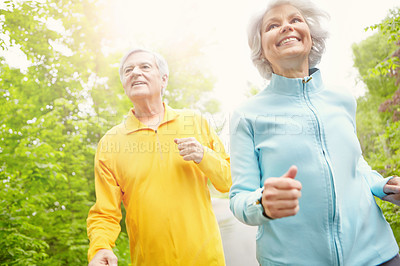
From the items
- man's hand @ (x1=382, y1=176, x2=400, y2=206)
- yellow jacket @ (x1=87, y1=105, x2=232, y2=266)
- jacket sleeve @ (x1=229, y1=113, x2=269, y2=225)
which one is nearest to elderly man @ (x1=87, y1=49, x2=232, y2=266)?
yellow jacket @ (x1=87, y1=105, x2=232, y2=266)

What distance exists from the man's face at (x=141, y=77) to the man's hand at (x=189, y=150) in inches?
20.0

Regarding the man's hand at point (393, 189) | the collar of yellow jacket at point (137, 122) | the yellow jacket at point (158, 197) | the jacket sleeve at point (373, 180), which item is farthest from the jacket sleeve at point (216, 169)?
the man's hand at point (393, 189)

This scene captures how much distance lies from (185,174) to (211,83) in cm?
664

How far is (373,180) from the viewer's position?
1.38 m

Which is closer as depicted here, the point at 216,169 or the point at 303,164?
the point at 303,164

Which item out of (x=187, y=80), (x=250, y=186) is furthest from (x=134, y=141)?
(x=187, y=80)

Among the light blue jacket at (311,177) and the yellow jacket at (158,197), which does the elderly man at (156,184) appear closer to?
the yellow jacket at (158,197)

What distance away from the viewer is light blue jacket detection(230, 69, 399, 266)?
119 centimetres

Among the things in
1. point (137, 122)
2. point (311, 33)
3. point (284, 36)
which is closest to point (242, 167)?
point (284, 36)

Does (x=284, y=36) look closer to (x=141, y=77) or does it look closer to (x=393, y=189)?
(x=393, y=189)

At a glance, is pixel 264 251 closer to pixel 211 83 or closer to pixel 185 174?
pixel 185 174

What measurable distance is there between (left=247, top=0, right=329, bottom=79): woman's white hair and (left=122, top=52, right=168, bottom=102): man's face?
96 centimetres

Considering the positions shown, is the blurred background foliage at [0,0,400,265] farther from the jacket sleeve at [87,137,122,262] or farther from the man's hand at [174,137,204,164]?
the man's hand at [174,137,204,164]

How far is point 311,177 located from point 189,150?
87 cm
